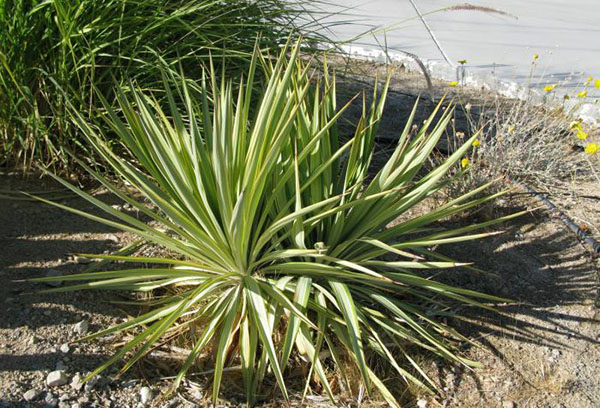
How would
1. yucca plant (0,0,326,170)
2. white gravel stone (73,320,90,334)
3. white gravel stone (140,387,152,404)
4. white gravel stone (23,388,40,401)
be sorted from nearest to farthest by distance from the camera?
white gravel stone (23,388,40,401) → white gravel stone (140,387,152,404) → white gravel stone (73,320,90,334) → yucca plant (0,0,326,170)

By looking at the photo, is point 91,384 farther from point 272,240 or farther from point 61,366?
point 272,240

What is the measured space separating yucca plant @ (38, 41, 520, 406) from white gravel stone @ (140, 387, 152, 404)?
14 cm

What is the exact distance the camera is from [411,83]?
5629mm

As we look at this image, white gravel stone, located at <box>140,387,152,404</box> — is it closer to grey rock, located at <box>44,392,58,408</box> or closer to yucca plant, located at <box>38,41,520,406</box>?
yucca plant, located at <box>38,41,520,406</box>

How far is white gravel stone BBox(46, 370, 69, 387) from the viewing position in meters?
2.24

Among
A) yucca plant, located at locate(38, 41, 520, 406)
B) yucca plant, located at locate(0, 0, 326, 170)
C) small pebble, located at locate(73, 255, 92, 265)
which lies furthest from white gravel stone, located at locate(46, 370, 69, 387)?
yucca plant, located at locate(0, 0, 326, 170)

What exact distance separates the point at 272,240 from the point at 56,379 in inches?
34.2

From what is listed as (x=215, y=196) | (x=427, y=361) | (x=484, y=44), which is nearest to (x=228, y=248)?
(x=215, y=196)

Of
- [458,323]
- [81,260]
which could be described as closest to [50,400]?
[81,260]

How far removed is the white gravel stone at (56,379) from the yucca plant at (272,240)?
0.20 m

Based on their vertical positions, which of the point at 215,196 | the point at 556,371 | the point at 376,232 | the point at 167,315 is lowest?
the point at 556,371

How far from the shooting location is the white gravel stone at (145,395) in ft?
7.51

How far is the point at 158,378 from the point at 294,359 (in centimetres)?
50

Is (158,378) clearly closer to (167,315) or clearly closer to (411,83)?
A: (167,315)
